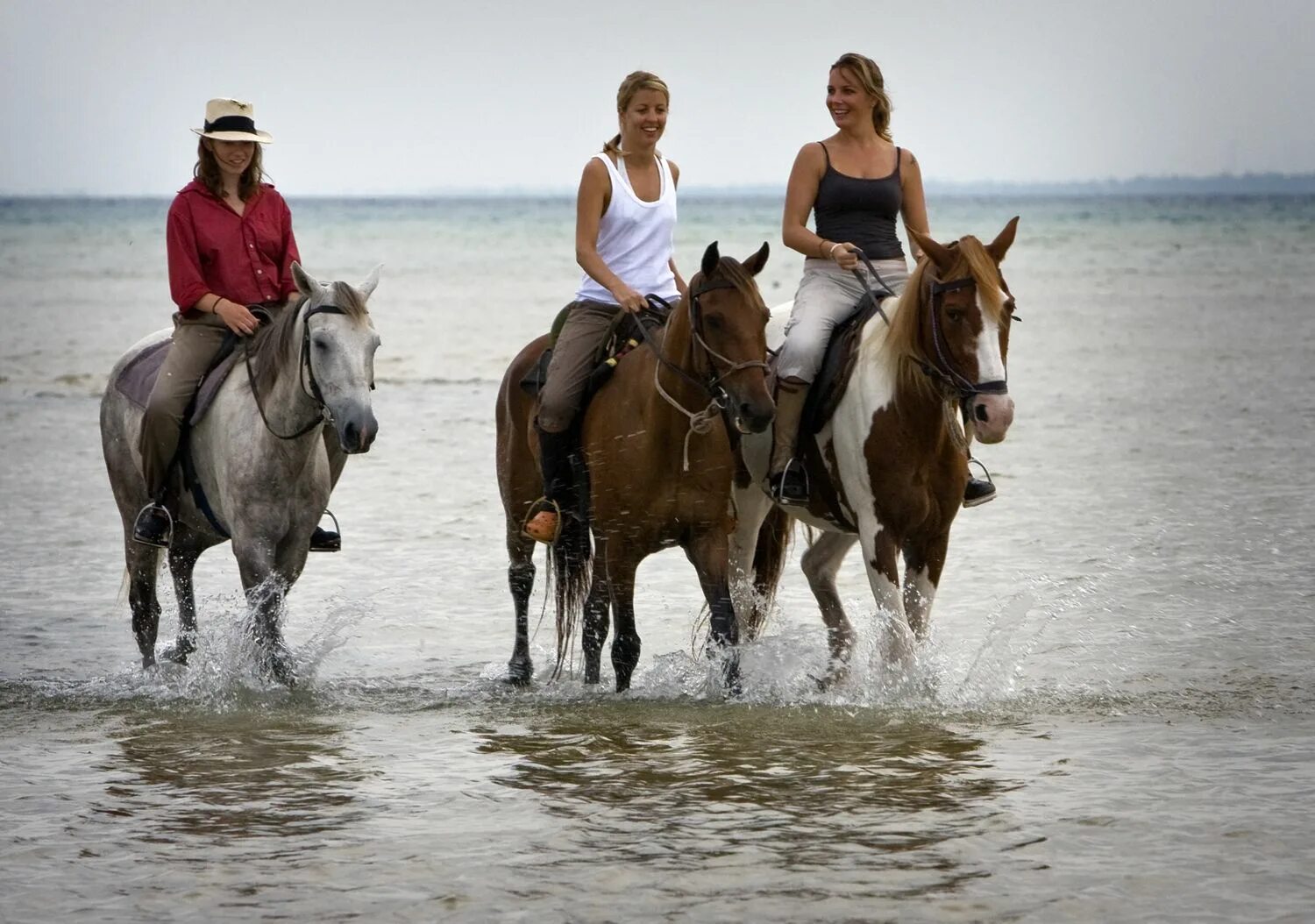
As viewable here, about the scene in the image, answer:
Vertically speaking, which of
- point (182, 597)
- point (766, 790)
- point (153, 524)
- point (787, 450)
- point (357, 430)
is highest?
point (357, 430)

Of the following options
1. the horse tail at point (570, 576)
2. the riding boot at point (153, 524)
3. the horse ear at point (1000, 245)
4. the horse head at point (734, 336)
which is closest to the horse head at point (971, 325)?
the horse ear at point (1000, 245)

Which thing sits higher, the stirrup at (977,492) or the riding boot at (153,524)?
the stirrup at (977,492)

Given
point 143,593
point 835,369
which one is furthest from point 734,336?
point 143,593

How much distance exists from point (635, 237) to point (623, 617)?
5.06 ft

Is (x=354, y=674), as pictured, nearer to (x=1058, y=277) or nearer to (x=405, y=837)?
(x=405, y=837)

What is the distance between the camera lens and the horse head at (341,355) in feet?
22.1

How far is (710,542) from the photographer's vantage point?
270 inches

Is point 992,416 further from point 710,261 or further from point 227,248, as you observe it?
point 227,248

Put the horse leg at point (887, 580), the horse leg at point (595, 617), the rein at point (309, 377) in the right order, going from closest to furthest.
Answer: the horse leg at point (887, 580) → the rein at point (309, 377) → the horse leg at point (595, 617)

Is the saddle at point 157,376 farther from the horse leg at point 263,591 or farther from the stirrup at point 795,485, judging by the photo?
the stirrup at point 795,485

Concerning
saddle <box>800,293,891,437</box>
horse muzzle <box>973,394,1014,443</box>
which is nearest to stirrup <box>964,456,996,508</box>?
saddle <box>800,293,891,437</box>

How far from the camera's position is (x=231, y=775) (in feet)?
20.0

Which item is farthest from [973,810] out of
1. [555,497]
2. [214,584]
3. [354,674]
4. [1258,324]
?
[1258,324]

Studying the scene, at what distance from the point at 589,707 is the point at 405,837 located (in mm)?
1867
